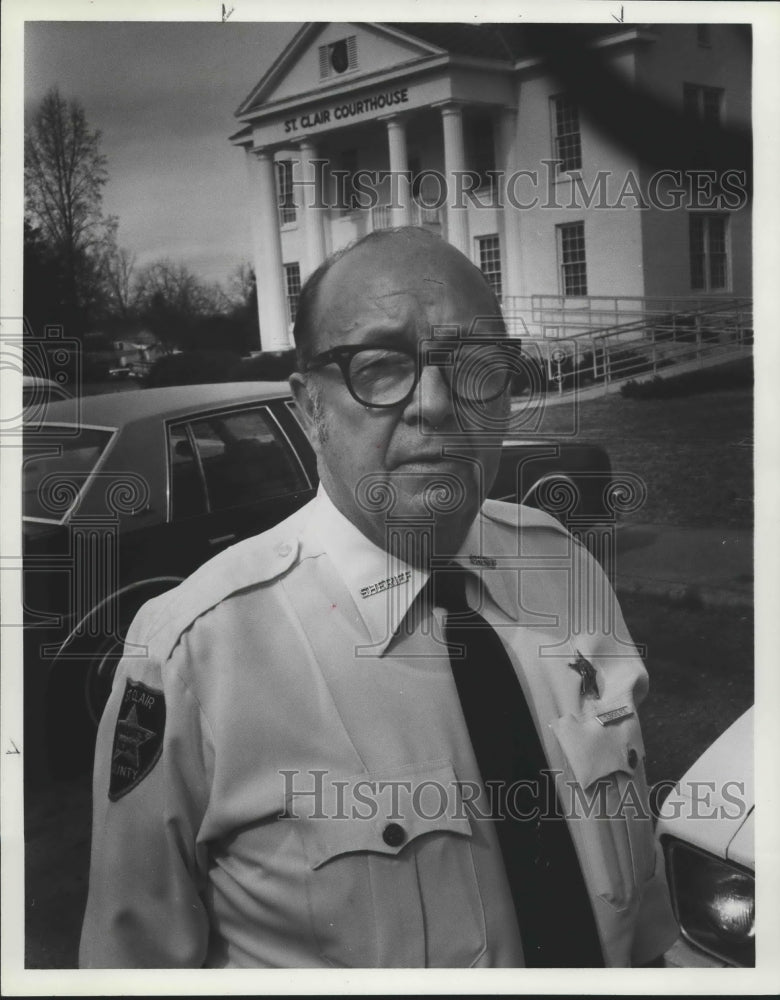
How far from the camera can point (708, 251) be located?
115 inches

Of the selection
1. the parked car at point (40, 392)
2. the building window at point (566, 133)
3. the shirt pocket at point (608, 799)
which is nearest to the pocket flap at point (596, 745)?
the shirt pocket at point (608, 799)

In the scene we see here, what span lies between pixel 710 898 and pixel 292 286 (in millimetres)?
2088

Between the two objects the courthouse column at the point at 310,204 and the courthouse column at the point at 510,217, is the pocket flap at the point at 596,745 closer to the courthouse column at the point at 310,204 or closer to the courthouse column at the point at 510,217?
the courthouse column at the point at 510,217

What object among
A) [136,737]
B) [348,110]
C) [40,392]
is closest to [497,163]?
[348,110]

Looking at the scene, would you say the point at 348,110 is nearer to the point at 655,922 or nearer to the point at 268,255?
the point at 268,255

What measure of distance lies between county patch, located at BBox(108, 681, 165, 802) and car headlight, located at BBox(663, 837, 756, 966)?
4.77ft

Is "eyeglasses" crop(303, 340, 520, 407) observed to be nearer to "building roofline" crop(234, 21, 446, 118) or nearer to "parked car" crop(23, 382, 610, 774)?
"parked car" crop(23, 382, 610, 774)

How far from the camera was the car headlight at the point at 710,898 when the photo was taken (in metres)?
2.60

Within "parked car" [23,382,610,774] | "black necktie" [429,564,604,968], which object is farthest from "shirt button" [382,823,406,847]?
"parked car" [23,382,610,774]

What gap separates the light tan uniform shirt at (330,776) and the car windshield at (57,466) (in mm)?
443

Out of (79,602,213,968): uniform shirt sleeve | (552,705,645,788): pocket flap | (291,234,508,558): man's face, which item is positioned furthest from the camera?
(552,705,645,788): pocket flap

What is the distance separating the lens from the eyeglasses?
2684mm

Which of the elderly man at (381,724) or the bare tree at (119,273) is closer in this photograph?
the elderly man at (381,724)

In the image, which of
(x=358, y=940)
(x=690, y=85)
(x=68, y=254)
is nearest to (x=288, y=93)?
(x=68, y=254)
